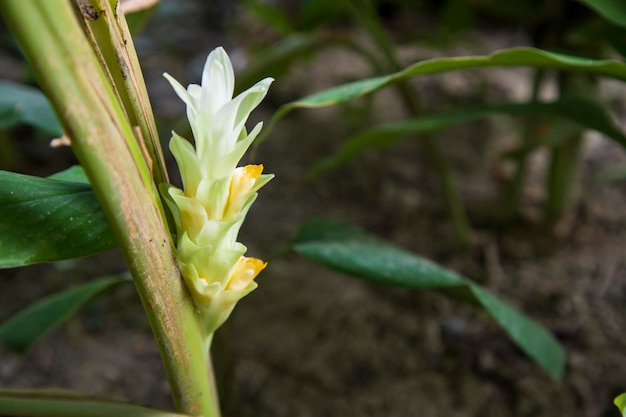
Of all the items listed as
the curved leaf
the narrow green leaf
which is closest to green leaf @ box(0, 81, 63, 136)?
the narrow green leaf

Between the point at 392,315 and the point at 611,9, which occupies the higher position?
the point at 611,9

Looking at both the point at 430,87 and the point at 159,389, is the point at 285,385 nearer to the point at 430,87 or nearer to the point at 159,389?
the point at 159,389

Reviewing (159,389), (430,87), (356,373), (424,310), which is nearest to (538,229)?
(424,310)

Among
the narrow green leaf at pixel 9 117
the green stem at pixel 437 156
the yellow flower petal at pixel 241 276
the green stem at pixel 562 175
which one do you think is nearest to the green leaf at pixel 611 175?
the green stem at pixel 562 175

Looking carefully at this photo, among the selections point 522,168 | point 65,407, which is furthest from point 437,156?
point 65,407

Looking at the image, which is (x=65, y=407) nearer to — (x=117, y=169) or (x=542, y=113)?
(x=117, y=169)

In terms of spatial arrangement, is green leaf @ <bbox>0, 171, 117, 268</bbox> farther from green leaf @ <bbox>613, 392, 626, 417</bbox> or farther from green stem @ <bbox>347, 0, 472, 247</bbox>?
green stem @ <bbox>347, 0, 472, 247</bbox>

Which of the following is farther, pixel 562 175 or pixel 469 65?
pixel 562 175
